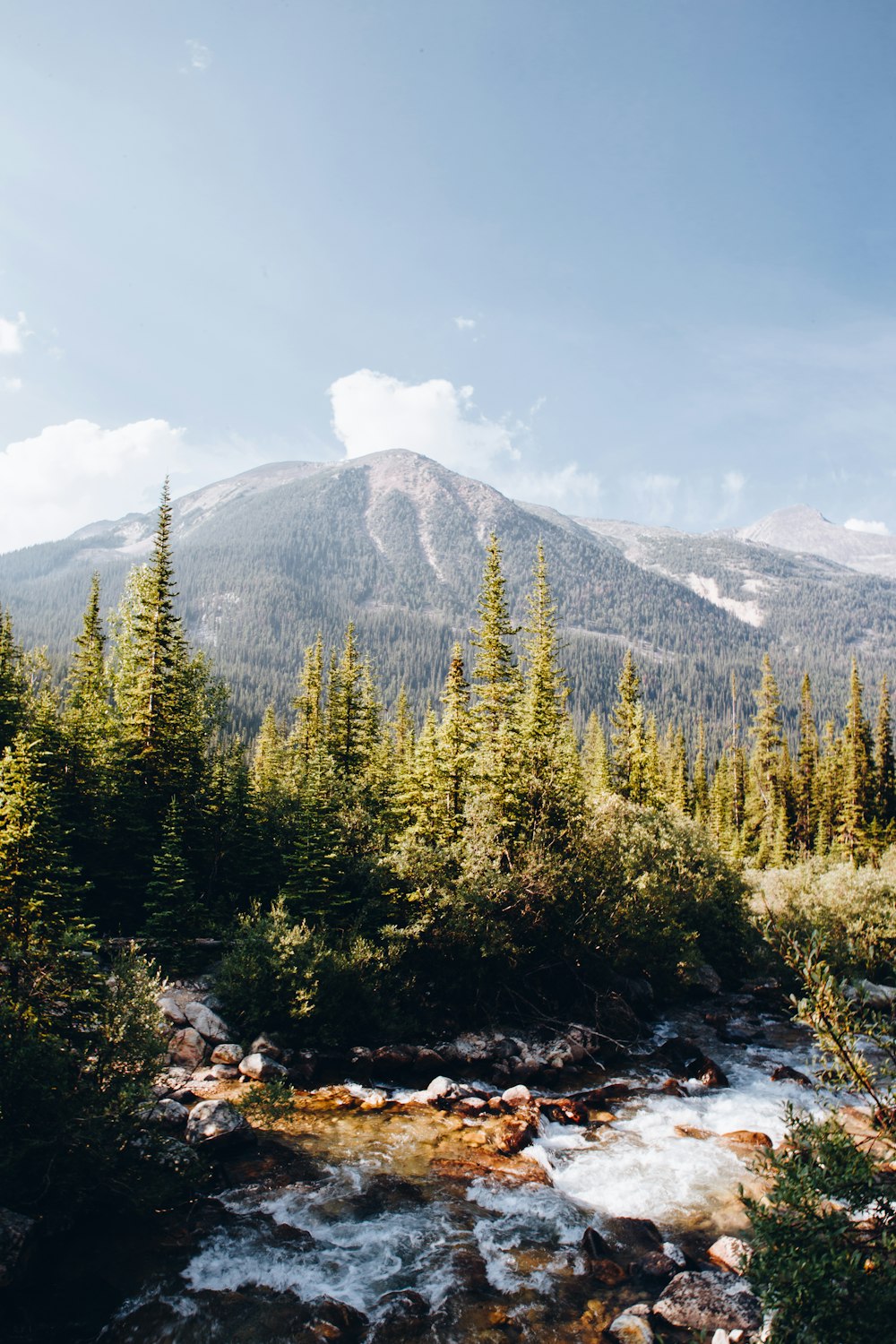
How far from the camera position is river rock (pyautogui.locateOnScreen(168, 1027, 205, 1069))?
19422 mm

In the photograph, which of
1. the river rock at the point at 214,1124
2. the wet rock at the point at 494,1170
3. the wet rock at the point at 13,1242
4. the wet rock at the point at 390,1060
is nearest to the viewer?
the wet rock at the point at 13,1242

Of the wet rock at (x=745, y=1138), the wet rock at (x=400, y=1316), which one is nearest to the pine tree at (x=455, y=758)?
the wet rock at (x=745, y=1138)

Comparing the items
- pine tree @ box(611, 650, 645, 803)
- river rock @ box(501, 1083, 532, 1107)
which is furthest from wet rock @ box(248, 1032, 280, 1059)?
pine tree @ box(611, 650, 645, 803)

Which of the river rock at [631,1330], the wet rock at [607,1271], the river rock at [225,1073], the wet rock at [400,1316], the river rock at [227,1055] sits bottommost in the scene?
the river rock at [225,1073]

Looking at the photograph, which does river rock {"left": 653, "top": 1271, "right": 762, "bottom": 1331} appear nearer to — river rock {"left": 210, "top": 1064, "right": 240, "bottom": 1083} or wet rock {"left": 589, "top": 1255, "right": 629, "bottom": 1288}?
wet rock {"left": 589, "top": 1255, "right": 629, "bottom": 1288}

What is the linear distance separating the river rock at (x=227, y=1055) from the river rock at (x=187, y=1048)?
42 cm

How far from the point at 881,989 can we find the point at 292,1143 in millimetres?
28812

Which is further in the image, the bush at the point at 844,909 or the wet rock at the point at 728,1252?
the bush at the point at 844,909

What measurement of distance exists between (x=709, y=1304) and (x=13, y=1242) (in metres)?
11.5

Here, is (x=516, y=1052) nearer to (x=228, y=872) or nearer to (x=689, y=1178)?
(x=689, y=1178)

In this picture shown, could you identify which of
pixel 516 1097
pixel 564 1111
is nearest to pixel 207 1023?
pixel 516 1097

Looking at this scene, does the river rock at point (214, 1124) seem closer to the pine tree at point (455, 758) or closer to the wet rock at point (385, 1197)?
the wet rock at point (385, 1197)

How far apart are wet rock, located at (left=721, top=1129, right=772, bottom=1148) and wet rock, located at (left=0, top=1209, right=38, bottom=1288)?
16222mm

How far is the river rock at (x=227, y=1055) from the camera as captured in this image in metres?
19.9
